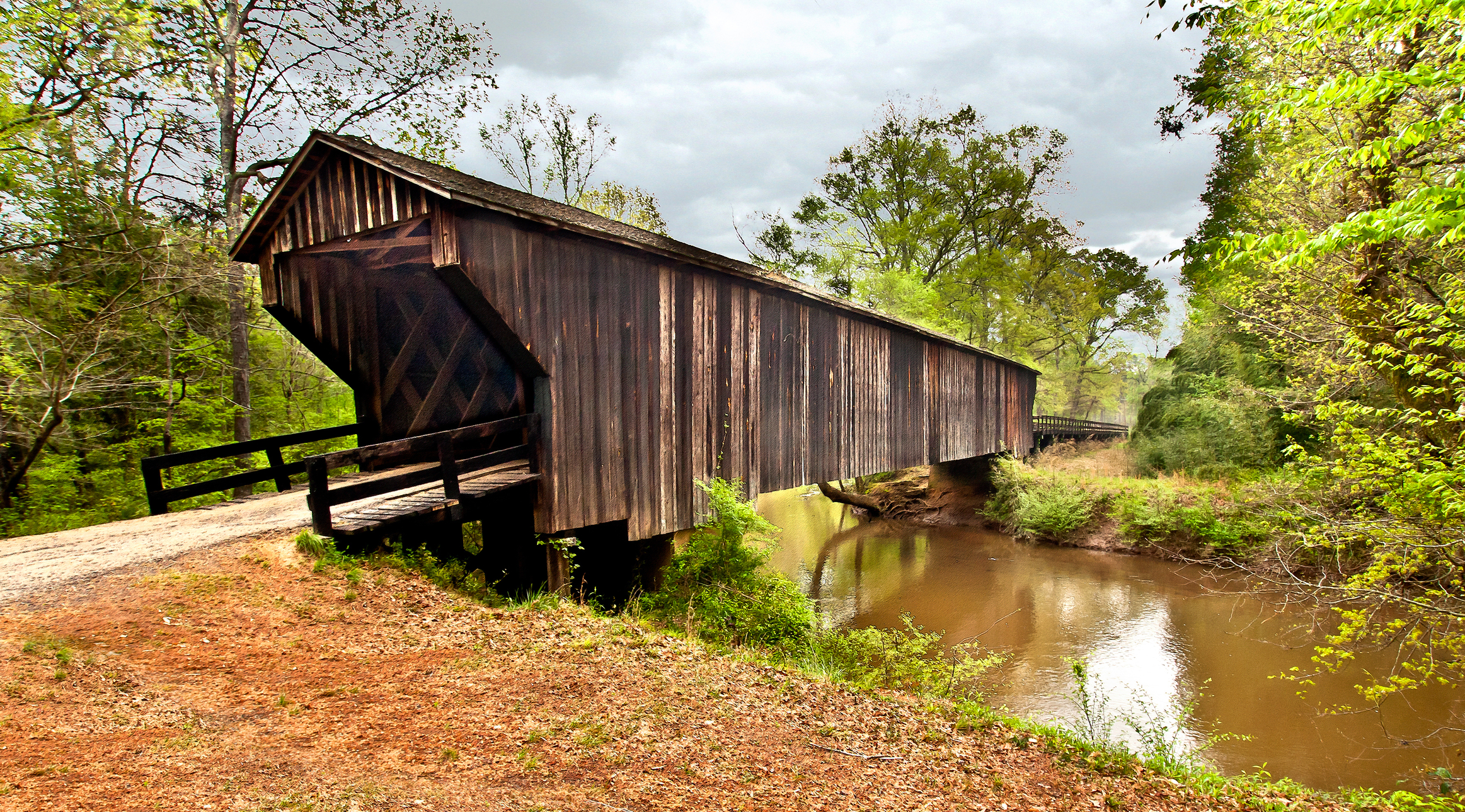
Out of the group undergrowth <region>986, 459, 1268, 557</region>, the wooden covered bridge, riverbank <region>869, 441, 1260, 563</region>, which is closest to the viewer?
the wooden covered bridge

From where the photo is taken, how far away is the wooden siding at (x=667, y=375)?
20.6ft

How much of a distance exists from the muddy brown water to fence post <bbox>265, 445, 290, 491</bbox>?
29.4ft

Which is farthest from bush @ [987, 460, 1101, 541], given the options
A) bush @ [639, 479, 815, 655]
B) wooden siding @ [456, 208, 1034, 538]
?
bush @ [639, 479, 815, 655]

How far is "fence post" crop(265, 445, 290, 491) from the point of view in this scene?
22.7 ft

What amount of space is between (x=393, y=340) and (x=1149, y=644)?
40.5 ft

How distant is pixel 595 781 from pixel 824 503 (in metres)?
22.9

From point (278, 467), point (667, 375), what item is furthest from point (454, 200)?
point (278, 467)

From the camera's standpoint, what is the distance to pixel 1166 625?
34.1 ft

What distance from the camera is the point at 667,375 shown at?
7.68 m

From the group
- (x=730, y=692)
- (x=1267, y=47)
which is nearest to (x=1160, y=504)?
(x=1267, y=47)

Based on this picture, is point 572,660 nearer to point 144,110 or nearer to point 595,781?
point 595,781

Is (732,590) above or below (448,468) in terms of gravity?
below

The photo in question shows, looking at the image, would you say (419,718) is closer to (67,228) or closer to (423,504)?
(423,504)

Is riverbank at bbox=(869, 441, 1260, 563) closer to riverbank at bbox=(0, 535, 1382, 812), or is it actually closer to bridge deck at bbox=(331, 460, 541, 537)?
riverbank at bbox=(0, 535, 1382, 812)
